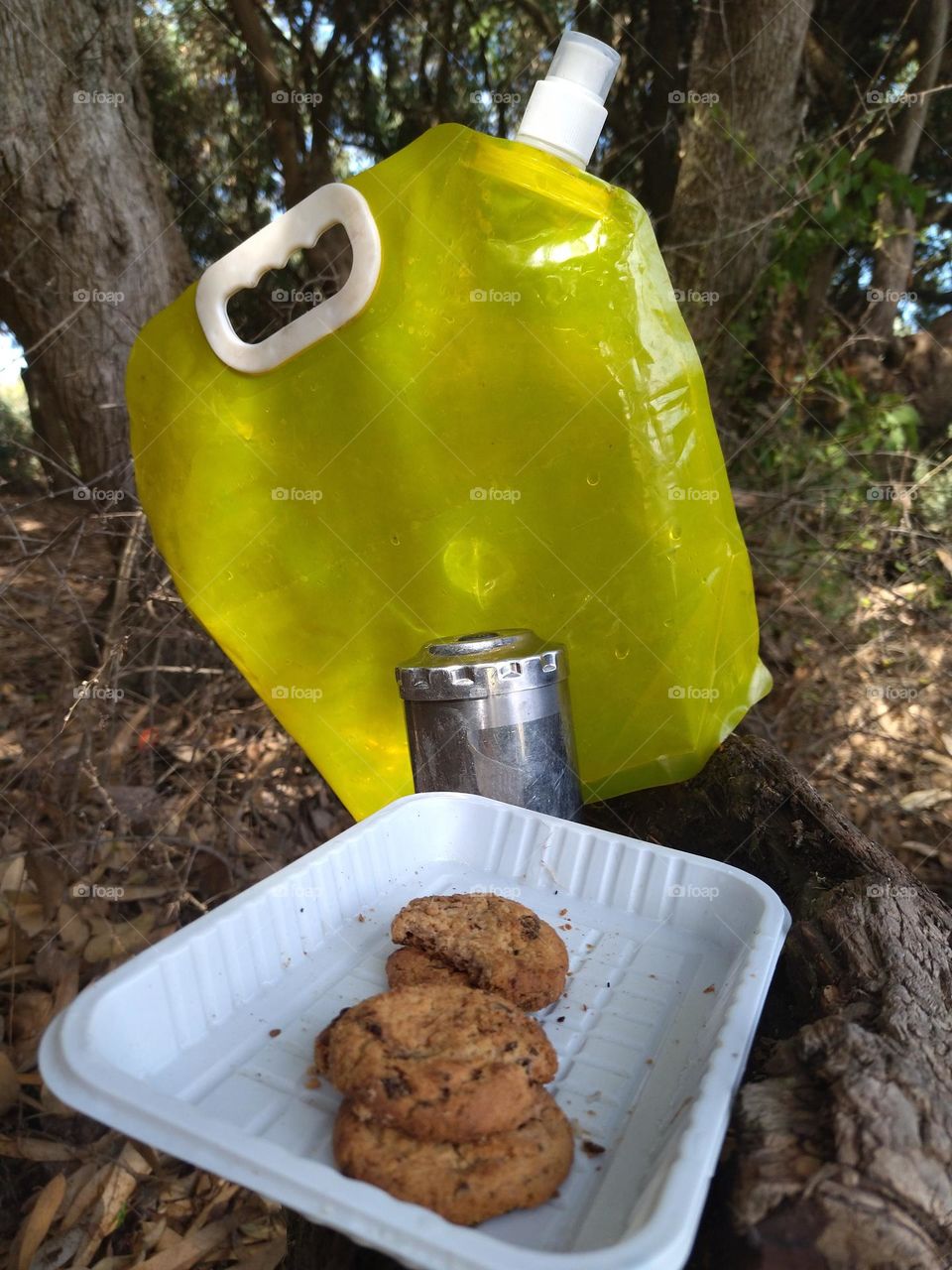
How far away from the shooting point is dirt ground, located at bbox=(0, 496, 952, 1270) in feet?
4.28

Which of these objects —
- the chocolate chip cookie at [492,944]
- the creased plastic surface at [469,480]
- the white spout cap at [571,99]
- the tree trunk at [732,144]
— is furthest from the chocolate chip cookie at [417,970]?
the tree trunk at [732,144]

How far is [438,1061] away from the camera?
0.67 metres

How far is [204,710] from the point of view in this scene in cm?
195

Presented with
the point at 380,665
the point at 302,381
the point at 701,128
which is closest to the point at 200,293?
the point at 302,381

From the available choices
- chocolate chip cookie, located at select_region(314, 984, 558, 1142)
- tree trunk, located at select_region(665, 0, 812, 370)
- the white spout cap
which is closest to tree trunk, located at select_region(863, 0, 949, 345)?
tree trunk, located at select_region(665, 0, 812, 370)

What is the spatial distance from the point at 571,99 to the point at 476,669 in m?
0.74

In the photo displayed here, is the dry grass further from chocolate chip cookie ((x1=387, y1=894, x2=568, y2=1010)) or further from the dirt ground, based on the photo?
chocolate chip cookie ((x1=387, y1=894, x2=568, y2=1010))

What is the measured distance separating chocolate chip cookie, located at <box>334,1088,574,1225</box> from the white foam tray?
0.09ft

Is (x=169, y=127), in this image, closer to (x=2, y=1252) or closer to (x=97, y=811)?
(x=97, y=811)

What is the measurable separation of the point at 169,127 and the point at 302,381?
2.36 m

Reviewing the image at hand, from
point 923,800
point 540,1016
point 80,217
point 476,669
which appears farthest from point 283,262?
point 923,800

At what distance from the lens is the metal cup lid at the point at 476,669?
3.63ft

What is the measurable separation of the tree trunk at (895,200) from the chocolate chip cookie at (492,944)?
242 cm

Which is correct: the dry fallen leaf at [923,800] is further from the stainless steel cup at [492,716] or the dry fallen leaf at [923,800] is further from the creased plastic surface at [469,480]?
the stainless steel cup at [492,716]
